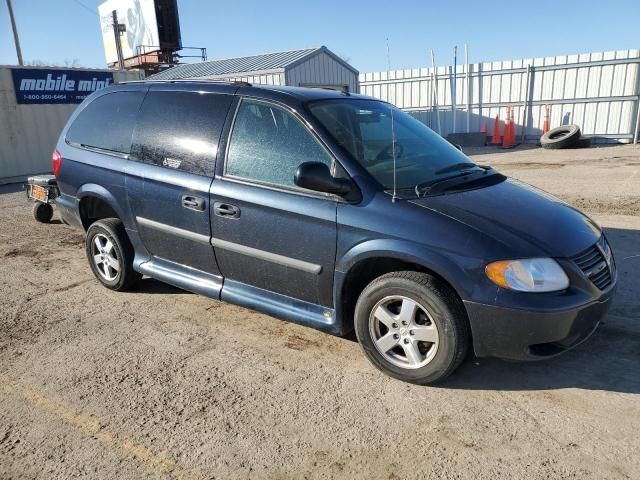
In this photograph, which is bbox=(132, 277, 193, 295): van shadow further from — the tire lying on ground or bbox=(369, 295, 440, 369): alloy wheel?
the tire lying on ground

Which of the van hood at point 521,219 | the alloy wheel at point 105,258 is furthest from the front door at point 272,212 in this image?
the alloy wheel at point 105,258

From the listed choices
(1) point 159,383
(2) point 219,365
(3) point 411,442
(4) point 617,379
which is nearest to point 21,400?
(1) point 159,383

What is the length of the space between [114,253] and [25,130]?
990 cm

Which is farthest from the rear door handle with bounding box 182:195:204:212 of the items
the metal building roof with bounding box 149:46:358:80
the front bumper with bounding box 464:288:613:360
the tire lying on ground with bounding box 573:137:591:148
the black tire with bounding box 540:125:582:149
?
the tire lying on ground with bounding box 573:137:591:148

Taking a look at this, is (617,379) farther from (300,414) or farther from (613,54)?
(613,54)

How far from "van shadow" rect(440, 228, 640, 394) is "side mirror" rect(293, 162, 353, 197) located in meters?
1.38

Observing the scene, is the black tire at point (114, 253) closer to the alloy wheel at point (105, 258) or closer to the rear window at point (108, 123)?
the alloy wheel at point (105, 258)

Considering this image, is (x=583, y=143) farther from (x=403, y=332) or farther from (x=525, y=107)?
(x=403, y=332)

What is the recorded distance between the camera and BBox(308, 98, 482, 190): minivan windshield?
130 inches

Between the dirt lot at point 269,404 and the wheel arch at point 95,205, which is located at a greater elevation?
the wheel arch at point 95,205

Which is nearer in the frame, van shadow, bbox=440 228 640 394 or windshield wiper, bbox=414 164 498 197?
van shadow, bbox=440 228 640 394

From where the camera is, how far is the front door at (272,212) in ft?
10.5

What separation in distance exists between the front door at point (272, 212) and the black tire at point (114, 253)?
4.04 ft

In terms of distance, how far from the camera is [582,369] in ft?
10.3
